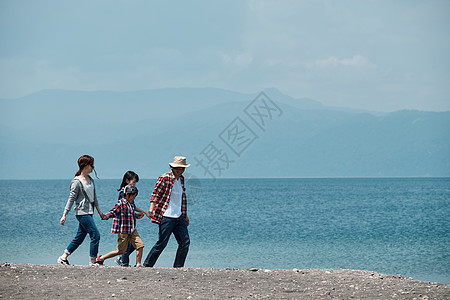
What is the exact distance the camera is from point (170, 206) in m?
8.88

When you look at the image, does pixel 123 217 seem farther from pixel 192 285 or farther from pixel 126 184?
pixel 192 285

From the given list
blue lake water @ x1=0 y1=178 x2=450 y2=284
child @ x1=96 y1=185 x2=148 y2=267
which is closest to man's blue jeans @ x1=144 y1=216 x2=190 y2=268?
child @ x1=96 y1=185 x2=148 y2=267

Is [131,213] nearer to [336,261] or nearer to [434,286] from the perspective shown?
[434,286]

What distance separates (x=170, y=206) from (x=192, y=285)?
158 cm

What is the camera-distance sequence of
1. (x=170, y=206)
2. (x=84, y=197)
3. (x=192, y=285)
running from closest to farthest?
(x=192, y=285), (x=84, y=197), (x=170, y=206)

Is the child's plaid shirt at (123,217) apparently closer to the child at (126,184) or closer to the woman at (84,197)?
the child at (126,184)

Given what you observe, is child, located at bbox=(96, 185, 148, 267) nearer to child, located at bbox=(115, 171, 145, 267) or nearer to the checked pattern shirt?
child, located at bbox=(115, 171, 145, 267)

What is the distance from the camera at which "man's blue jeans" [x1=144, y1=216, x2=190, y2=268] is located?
885 cm

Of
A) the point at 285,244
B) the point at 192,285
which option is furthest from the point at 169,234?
the point at 285,244

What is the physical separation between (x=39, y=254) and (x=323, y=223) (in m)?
23.3

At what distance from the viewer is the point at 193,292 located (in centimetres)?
729

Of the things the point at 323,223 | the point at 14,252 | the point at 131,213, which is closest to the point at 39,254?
the point at 14,252

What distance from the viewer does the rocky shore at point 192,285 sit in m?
7.08

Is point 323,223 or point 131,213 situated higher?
point 131,213
